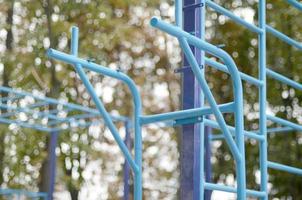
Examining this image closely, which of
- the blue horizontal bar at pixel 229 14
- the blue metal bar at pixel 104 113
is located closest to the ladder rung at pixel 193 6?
the blue horizontal bar at pixel 229 14

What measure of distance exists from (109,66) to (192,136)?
291 inches

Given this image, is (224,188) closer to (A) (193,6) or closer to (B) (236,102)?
(B) (236,102)

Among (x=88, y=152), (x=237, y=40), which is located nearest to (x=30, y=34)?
(x=88, y=152)

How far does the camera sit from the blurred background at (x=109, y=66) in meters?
9.17

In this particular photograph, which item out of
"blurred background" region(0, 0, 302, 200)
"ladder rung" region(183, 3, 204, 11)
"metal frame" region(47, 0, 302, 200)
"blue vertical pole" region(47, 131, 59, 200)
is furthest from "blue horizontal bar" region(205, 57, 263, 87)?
"blurred background" region(0, 0, 302, 200)

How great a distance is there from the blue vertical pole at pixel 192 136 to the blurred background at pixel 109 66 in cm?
564

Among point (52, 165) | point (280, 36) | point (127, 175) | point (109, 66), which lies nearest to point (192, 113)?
point (280, 36)

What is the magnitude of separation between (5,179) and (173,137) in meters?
3.10

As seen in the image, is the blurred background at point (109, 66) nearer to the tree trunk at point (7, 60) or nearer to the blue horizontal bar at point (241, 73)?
the tree trunk at point (7, 60)

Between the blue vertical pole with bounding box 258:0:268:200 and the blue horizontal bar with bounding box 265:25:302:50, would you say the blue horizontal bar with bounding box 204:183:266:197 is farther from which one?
the blue horizontal bar with bounding box 265:25:302:50

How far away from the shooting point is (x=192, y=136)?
288 centimetres

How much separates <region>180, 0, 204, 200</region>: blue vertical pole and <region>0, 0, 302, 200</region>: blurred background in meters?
5.64

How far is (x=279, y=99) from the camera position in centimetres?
980

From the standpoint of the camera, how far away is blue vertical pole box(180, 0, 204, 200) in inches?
112
